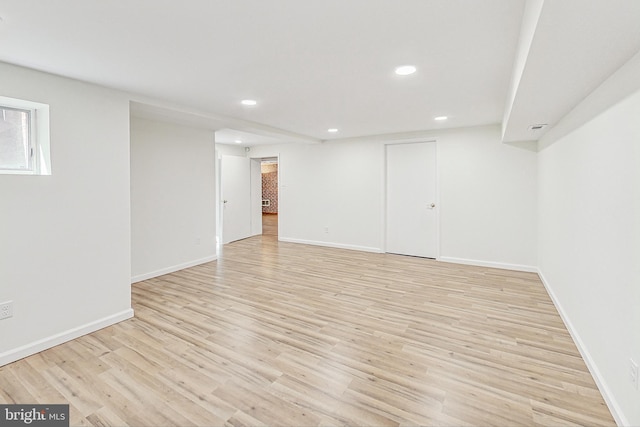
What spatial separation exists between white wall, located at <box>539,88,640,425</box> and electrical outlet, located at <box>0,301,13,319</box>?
12.9ft

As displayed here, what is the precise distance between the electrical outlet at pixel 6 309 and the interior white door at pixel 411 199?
532 cm

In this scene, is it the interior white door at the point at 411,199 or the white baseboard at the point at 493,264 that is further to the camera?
the interior white door at the point at 411,199

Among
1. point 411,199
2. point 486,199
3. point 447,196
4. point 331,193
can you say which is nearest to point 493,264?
point 486,199

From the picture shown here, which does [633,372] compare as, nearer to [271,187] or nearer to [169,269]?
[169,269]

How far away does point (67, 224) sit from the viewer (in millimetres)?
2719

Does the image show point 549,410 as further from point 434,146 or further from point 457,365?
point 434,146

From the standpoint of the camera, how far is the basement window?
2.50m

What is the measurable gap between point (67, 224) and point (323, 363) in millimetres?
2420

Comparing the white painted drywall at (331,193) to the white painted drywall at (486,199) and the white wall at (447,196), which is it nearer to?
the white wall at (447,196)

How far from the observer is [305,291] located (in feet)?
13.0

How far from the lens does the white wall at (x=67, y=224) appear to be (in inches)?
95.3

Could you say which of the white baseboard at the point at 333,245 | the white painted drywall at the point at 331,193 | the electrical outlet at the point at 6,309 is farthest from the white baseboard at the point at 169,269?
the white painted drywall at the point at 331,193

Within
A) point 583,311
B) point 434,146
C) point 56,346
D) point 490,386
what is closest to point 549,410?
point 490,386

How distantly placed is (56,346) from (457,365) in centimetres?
316
